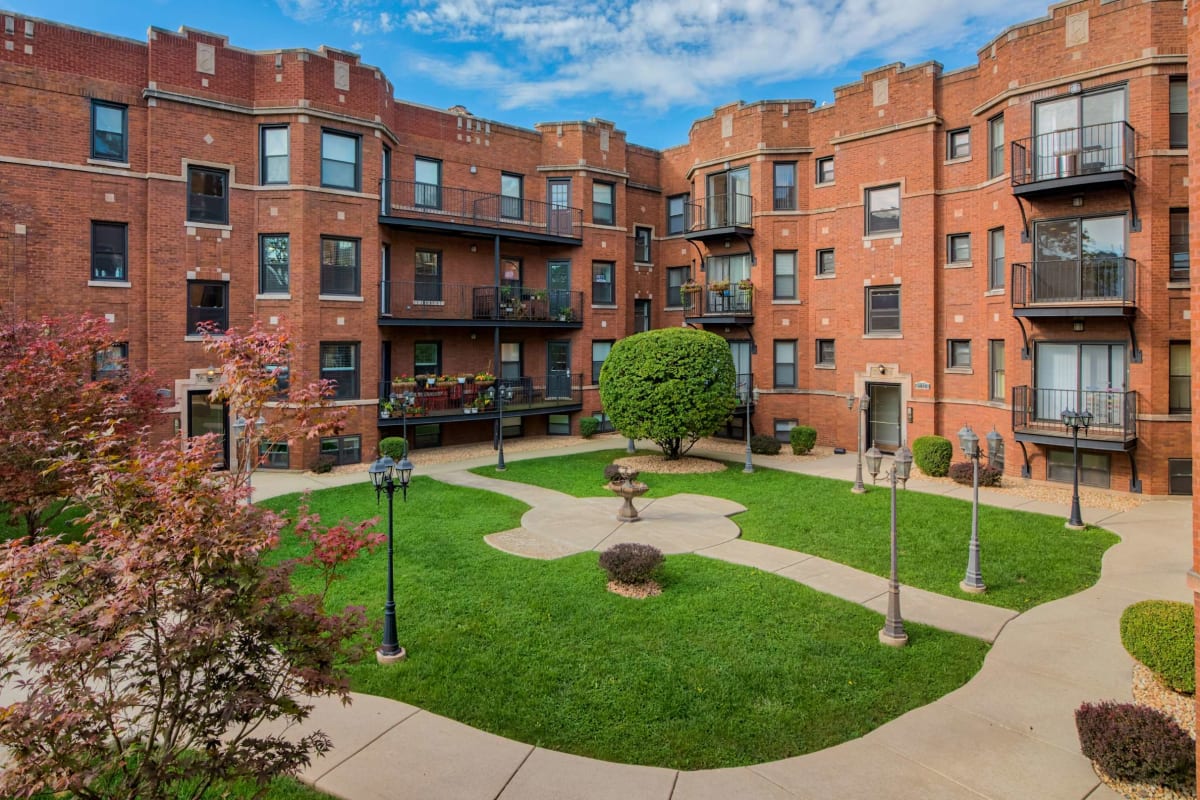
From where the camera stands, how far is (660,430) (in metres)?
19.0

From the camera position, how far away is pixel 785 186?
77.9 feet

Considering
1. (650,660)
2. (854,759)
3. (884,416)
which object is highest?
(884,416)

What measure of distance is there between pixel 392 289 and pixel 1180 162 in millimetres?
22034

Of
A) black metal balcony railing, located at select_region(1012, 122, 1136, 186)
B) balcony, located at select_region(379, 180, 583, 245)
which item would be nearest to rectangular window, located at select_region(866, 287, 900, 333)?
black metal balcony railing, located at select_region(1012, 122, 1136, 186)

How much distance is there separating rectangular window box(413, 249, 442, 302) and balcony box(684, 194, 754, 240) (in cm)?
973

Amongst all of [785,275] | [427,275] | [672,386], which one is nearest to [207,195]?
[427,275]

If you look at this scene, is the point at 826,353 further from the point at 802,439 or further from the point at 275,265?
the point at 275,265

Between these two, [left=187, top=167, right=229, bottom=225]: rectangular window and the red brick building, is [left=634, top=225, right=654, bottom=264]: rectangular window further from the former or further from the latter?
[left=187, top=167, right=229, bottom=225]: rectangular window

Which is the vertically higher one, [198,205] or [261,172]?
[261,172]

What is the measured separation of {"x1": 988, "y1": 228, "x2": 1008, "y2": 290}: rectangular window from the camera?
18.3 m

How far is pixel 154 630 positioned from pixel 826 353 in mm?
22707

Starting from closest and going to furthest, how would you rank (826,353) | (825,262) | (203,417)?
1. (203,417)
2. (825,262)
3. (826,353)

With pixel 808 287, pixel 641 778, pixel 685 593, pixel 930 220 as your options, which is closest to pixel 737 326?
pixel 808 287

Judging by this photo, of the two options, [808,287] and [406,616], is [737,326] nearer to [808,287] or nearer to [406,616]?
[808,287]
